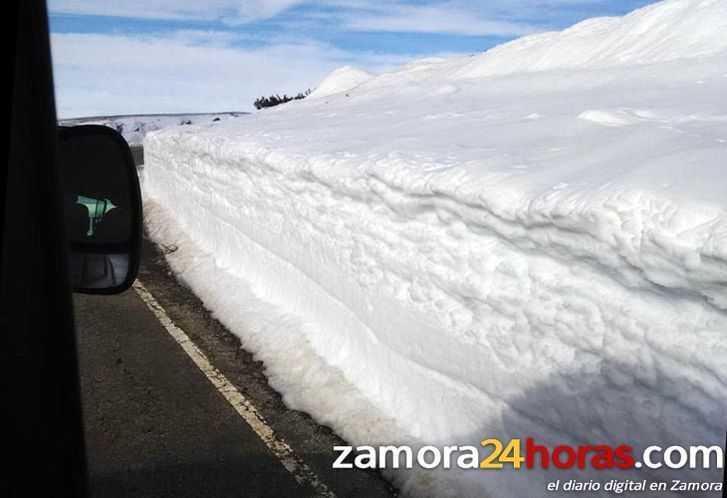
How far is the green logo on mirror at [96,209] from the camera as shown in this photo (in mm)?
2143

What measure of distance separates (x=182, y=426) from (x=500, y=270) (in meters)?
2.41

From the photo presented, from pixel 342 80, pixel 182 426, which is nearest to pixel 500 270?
A: pixel 182 426

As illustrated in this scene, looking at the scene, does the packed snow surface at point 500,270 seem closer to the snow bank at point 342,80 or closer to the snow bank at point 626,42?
the snow bank at point 626,42

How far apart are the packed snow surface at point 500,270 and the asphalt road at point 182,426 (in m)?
0.27

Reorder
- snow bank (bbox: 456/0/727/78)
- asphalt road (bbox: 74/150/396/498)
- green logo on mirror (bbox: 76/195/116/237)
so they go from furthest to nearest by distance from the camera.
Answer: snow bank (bbox: 456/0/727/78)
asphalt road (bbox: 74/150/396/498)
green logo on mirror (bbox: 76/195/116/237)

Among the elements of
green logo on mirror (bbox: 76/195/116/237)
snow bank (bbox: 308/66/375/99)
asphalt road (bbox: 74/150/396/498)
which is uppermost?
snow bank (bbox: 308/66/375/99)

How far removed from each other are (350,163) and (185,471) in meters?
2.90

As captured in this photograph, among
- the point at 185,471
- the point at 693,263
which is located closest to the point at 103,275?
the point at 693,263

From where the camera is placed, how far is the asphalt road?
422 centimetres

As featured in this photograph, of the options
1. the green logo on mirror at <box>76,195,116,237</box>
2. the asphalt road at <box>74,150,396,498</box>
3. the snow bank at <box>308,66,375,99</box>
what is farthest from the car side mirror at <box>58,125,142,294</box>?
the snow bank at <box>308,66,375,99</box>

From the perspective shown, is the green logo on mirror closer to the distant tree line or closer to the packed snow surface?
the packed snow surface

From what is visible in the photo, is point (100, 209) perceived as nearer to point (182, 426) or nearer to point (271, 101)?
point (182, 426)

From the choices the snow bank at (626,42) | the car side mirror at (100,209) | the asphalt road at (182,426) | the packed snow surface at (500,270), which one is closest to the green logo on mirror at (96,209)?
the car side mirror at (100,209)

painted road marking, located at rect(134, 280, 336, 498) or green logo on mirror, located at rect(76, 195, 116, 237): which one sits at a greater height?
green logo on mirror, located at rect(76, 195, 116, 237)
